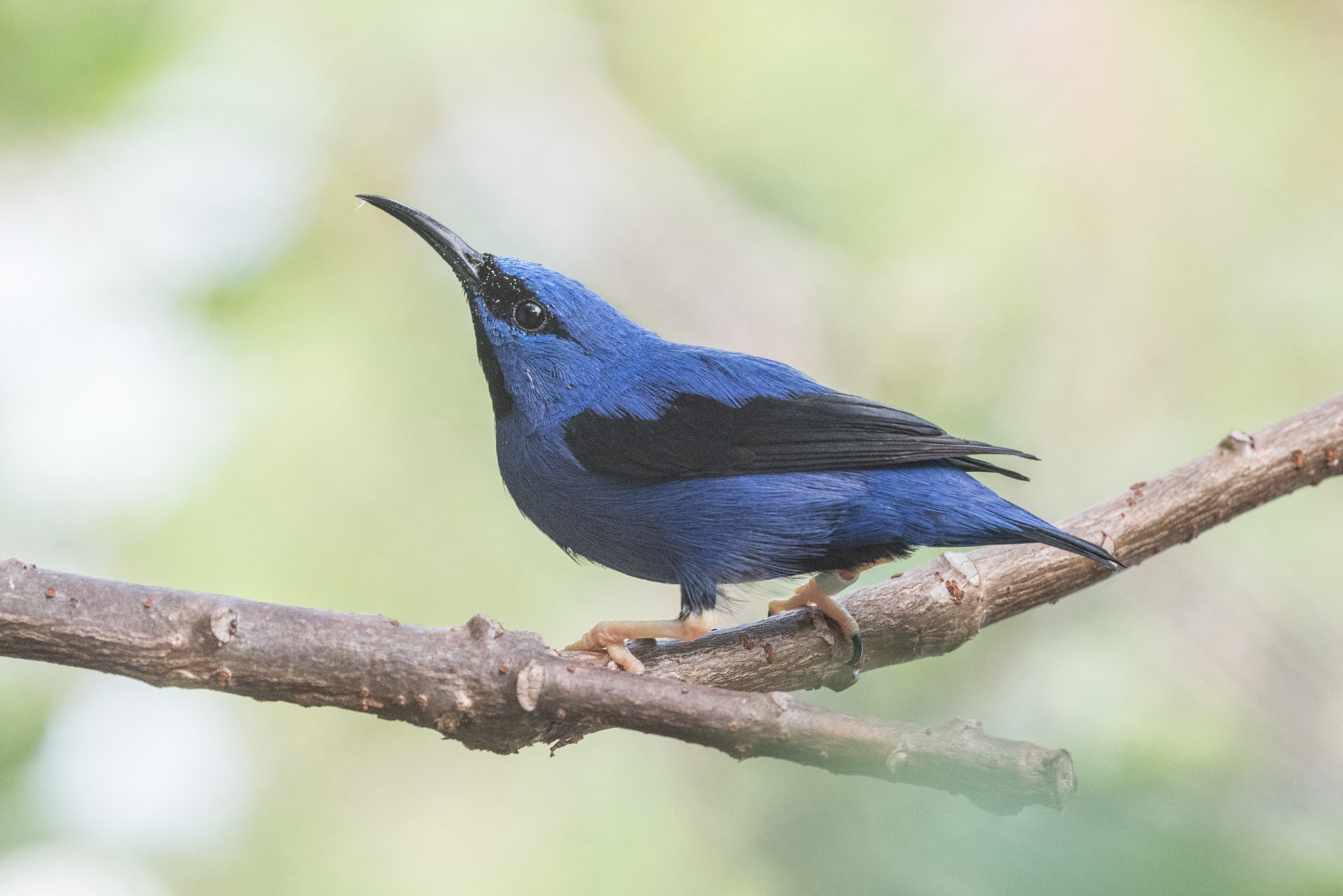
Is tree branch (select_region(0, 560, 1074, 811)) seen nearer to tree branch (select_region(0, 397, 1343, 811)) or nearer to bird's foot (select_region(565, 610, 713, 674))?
tree branch (select_region(0, 397, 1343, 811))

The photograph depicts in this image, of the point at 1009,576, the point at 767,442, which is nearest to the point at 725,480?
the point at 767,442

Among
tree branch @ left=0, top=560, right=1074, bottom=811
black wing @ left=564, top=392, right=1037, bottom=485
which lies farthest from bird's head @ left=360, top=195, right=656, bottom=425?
tree branch @ left=0, top=560, right=1074, bottom=811

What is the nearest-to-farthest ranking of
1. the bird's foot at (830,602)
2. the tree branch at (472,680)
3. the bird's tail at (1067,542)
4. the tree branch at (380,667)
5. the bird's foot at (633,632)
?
the tree branch at (472,680), the tree branch at (380,667), the bird's tail at (1067,542), the bird's foot at (633,632), the bird's foot at (830,602)

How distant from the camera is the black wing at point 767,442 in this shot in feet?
9.24

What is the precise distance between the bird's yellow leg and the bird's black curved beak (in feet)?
4.36

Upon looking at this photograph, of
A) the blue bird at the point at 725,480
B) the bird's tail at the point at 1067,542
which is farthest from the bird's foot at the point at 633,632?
the bird's tail at the point at 1067,542

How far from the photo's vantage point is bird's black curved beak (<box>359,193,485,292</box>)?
3150 millimetres

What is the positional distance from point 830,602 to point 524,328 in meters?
1.19

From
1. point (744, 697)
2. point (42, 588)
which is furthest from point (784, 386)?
point (42, 588)

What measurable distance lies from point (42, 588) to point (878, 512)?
1.97 meters

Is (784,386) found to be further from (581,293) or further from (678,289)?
(678,289)

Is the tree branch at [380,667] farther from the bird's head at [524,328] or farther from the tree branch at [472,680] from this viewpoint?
the bird's head at [524,328]

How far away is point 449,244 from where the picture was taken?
10.4 feet

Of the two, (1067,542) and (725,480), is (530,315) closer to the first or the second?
(725,480)
